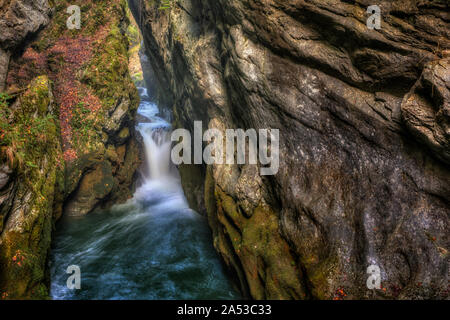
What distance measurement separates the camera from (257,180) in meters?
6.42

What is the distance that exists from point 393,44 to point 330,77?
128cm

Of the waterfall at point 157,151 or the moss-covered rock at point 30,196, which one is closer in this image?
the moss-covered rock at point 30,196

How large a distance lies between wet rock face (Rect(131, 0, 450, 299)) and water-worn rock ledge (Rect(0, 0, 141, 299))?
5469 millimetres

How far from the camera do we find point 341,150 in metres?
5.09

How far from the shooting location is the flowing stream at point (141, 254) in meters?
6.84
